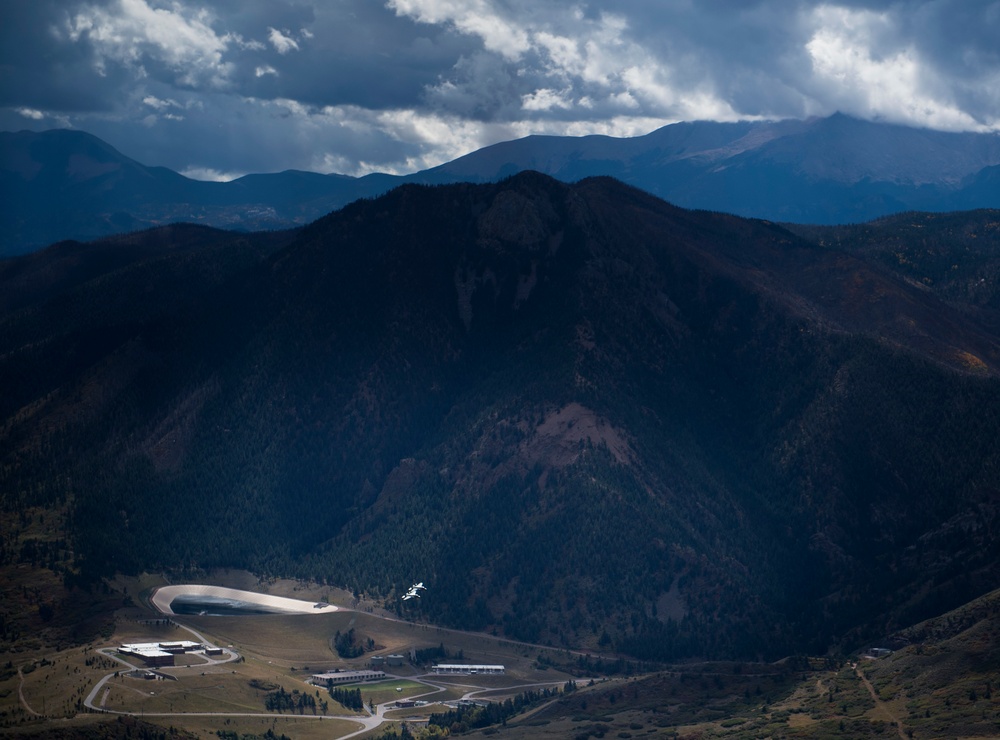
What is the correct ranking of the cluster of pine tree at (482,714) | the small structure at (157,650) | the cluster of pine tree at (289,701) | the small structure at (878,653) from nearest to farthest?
the cluster of pine tree at (482,714) < the cluster of pine tree at (289,701) < the small structure at (157,650) < the small structure at (878,653)

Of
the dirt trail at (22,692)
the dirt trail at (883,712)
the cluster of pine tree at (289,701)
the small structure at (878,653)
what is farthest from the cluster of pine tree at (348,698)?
the small structure at (878,653)

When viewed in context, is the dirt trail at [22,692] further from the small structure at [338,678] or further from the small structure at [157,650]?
the small structure at [338,678]

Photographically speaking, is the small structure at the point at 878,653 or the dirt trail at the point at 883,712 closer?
the dirt trail at the point at 883,712

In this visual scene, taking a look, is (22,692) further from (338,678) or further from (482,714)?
(482,714)

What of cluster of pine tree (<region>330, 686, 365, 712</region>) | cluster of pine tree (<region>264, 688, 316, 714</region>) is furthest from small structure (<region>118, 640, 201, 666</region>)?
cluster of pine tree (<region>330, 686, 365, 712</region>)

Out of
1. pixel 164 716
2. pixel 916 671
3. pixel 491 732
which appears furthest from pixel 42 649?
pixel 916 671

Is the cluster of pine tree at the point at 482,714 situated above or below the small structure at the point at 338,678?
above

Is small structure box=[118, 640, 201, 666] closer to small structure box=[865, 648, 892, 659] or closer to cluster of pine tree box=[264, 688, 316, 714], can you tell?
cluster of pine tree box=[264, 688, 316, 714]

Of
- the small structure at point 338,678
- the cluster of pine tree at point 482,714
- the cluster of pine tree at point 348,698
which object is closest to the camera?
the cluster of pine tree at point 482,714

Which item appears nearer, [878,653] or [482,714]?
[482,714]

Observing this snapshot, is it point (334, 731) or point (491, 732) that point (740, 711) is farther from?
point (334, 731)

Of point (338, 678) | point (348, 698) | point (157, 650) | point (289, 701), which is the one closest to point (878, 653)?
point (348, 698)
